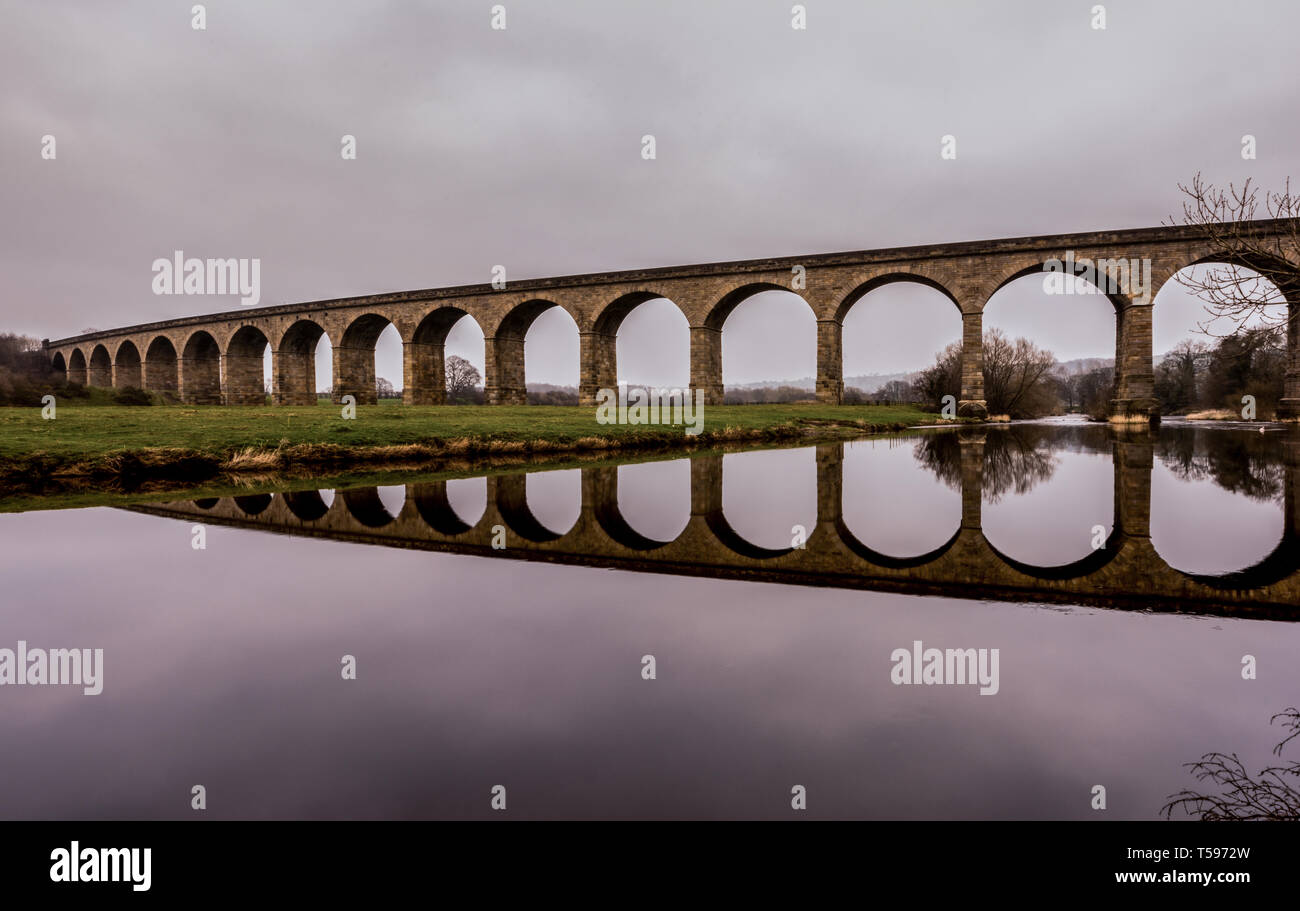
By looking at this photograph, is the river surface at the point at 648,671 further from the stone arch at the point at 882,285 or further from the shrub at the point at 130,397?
the shrub at the point at 130,397

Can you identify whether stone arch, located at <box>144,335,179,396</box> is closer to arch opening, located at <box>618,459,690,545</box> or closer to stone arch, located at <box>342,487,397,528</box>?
stone arch, located at <box>342,487,397,528</box>

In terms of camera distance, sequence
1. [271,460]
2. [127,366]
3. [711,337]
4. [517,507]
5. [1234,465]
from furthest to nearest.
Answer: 1. [127,366]
2. [711,337]
3. [271,460]
4. [1234,465]
5. [517,507]

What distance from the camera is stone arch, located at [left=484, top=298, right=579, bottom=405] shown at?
37.5m

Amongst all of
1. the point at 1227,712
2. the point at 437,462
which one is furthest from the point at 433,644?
the point at 437,462

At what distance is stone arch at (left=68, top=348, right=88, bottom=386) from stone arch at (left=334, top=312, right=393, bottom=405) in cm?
4685

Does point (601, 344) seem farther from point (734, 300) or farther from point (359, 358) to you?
point (359, 358)

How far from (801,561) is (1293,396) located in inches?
1266

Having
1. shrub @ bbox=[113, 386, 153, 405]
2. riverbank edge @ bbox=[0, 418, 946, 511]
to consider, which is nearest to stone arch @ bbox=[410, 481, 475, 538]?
riverbank edge @ bbox=[0, 418, 946, 511]

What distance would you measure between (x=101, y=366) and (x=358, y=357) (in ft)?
143

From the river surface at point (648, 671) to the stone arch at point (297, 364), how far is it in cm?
4392

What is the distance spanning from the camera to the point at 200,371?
5300 centimetres

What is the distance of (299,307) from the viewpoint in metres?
42.2

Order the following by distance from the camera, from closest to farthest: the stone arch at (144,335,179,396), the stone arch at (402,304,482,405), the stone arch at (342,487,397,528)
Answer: the stone arch at (342,487,397,528)
the stone arch at (402,304,482,405)
the stone arch at (144,335,179,396)

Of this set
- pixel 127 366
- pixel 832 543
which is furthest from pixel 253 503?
pixel 127 366
